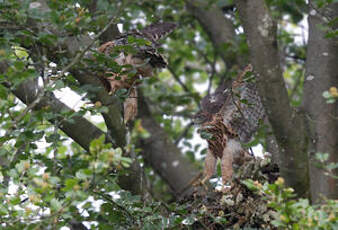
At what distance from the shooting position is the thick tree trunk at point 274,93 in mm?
2227

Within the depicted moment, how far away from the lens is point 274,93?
222 cm

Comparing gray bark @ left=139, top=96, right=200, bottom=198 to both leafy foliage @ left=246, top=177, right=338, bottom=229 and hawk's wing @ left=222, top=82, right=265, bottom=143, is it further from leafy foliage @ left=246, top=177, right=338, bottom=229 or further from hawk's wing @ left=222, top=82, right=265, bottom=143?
leafy foliage @ left=246, top=177, right=338, bottom=229

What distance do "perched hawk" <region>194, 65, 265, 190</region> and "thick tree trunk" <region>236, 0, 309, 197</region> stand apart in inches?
36.5

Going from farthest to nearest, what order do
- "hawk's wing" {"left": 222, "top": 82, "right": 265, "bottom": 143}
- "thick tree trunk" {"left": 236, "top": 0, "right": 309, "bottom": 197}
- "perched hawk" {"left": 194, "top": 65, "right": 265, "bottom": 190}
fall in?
1. "hawk's wing" {"left": 222, "top": 82, "right": 265, "bottom": 143}
2. "perched hawk" {"left": 194, "top": 65, "right": 265, "bottom": 190}
3. "thick tree trunk" {"left": 236, "top": 0, "right": 309, "bottom": 197}

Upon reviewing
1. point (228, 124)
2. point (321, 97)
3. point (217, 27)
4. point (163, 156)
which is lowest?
point (228, 124)

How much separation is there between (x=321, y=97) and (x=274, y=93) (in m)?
1.70

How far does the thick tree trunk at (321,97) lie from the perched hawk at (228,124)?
393 mm

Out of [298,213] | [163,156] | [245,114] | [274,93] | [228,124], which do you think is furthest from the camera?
[163,156]

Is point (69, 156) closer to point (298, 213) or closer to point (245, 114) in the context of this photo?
point (298, 213)

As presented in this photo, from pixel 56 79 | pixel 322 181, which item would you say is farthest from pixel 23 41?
pixel 322 181

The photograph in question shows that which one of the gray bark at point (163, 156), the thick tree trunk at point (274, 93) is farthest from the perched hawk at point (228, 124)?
the gray bark at point (163, 156)

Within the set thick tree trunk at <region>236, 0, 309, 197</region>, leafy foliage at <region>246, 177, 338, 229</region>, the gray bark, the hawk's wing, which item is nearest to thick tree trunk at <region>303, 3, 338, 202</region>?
the hawk's wing

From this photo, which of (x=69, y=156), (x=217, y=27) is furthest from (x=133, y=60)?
(x=217, y=27)

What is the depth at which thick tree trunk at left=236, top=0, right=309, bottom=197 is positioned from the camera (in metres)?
2.23
